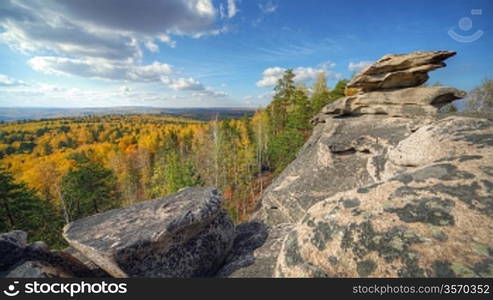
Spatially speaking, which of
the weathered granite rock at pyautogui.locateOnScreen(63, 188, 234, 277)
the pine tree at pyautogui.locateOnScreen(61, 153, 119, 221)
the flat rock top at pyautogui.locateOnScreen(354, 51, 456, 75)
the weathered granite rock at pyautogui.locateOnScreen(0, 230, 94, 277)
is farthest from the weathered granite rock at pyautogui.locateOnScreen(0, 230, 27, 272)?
the pine tree at pyautogui.locateOnScreen(61, 153, 119, 221)

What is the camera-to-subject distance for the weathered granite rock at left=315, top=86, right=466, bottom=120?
35.0ft

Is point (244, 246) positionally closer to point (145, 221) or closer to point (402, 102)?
point (145, 221)

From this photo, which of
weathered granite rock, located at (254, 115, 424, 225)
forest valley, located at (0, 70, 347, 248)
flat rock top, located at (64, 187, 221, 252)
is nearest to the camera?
flat rock top, located at (64, 187, 221, 252)

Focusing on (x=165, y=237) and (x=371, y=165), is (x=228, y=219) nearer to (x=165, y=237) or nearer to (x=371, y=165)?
(x=165, y=237)

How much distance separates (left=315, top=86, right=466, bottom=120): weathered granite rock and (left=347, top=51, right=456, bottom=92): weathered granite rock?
0.53 metres

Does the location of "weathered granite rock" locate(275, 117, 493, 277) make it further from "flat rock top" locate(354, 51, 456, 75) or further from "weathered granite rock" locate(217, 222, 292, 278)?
"flat rock top" locate(354, 51, 456, 75)

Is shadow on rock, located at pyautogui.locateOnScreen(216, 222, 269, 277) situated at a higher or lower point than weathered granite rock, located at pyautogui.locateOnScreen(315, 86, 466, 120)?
lower

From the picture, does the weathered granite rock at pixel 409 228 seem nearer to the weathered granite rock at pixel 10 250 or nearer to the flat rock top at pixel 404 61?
the weathered granite rock at pixel 10 250

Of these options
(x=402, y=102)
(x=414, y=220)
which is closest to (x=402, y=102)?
(x=402, y=102)

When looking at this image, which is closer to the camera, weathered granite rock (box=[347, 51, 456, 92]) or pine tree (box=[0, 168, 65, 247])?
weathered granite rock (box=[347, 51, 456, 92])

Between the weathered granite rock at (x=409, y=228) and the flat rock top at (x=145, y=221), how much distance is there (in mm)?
2035

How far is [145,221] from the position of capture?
15.1 feet

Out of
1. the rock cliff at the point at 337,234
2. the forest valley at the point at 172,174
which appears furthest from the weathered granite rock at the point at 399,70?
the forest valley at the point at 172,174

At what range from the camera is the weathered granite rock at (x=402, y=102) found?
10680 millimetres
